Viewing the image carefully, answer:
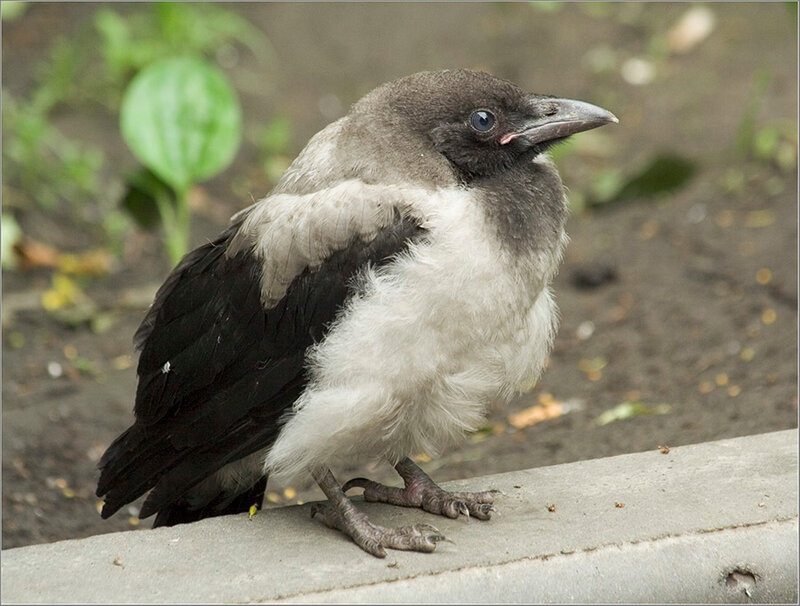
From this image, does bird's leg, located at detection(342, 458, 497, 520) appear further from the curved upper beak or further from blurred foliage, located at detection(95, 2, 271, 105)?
blurred foliage, located at detection(95, 2, 271, 105)

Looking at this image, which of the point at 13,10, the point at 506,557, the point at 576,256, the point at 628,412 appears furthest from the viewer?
the point at 13,10

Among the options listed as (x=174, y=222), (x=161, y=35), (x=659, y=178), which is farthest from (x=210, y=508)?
(x=659, y=178)

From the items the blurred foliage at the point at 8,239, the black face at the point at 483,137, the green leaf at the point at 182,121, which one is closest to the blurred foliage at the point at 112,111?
the green leaf at the point at 182,121

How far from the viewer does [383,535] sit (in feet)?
10.9

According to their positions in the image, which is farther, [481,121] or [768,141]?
[768,141]

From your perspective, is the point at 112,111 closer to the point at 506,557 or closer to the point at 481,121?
the point at 481,121

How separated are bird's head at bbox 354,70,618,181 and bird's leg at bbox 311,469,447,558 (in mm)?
958

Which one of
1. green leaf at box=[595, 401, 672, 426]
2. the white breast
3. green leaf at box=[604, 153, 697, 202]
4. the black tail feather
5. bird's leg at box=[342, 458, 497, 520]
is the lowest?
green leaf at box=[604, 153, 697, 202]

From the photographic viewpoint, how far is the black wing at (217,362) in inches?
131

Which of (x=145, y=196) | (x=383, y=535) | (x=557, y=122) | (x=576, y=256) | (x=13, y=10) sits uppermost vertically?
(x=13, y=10)

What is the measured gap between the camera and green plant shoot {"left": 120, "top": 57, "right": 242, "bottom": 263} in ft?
17.4

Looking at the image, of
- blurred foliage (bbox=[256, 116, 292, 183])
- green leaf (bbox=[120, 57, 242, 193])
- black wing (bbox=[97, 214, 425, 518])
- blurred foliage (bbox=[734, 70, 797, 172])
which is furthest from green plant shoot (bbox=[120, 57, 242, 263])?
blurred foliage (bbox=[734, 70, 797, 172])

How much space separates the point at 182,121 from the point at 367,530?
8.46 feet

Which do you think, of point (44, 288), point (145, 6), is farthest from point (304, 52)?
A: point (44, 288)
